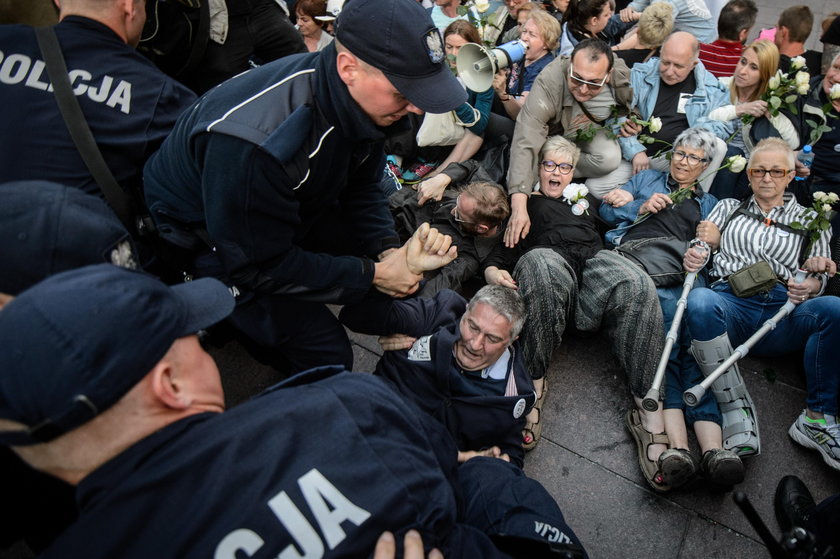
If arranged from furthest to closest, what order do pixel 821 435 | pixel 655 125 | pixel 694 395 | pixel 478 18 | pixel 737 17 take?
pixel 478 18 < pixel 737 17 < pixel 655 125 < pixel 821 435 < pixel 694 395

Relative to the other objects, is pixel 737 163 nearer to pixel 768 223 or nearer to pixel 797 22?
pixel 768 223

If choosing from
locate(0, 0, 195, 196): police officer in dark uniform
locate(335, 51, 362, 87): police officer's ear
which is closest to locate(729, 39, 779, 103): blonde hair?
locate(335, 51, 362, 87): police officer's ear

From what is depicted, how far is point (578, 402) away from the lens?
352cm

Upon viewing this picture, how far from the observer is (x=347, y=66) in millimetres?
1999

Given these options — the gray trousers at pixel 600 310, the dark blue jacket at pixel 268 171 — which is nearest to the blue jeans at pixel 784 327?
the gray trousers at pixel 600 310

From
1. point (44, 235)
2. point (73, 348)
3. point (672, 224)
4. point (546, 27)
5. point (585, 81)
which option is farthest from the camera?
point (546, 27)

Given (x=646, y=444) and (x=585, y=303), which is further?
(x=585, y=303)

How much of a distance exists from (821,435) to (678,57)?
2823mm

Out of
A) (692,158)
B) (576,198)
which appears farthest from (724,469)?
(692,158)

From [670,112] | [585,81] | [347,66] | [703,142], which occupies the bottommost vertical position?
[670,112]

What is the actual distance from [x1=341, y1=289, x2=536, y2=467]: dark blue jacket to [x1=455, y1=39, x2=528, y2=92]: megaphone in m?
1.64

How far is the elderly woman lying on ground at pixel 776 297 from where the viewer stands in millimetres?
3197

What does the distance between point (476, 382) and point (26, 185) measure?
2009 millimetres

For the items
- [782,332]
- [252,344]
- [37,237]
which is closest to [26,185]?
[37,237]
